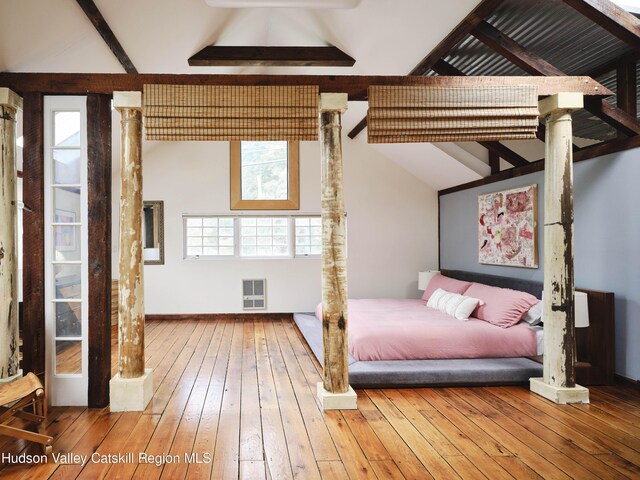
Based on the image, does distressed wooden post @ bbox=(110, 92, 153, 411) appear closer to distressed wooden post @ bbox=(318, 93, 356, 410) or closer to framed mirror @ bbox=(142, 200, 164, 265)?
distressed wooden post @ bbox=(318, 93, 356, 410)

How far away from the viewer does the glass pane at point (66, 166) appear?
2.84m

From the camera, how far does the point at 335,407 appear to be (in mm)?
2775

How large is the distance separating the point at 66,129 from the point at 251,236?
141 inches

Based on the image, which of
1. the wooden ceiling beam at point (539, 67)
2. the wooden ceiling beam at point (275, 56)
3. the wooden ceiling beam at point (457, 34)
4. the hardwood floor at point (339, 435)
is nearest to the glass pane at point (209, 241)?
the wooden ceiling beam at point (275, 56)

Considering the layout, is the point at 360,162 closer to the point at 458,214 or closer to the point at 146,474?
the point at 458,214

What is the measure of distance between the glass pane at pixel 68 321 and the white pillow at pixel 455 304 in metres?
3.46

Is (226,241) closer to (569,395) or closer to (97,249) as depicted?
(97,249)

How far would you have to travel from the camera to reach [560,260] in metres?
2.89

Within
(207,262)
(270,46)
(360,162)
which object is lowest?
(207,262)

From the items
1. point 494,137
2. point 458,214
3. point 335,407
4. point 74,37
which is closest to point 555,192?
point 494,137

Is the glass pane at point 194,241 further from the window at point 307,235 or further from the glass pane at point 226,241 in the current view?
the window at point 307,235

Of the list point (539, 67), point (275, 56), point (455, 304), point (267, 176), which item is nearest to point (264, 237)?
point (267, 176)

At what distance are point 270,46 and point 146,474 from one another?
4.07 metres

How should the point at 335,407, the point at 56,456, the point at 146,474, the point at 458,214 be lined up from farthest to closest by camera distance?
1. the point at 458,214
2. the point at 335,407
3. the point at 56,456
4. the point at 146,474
